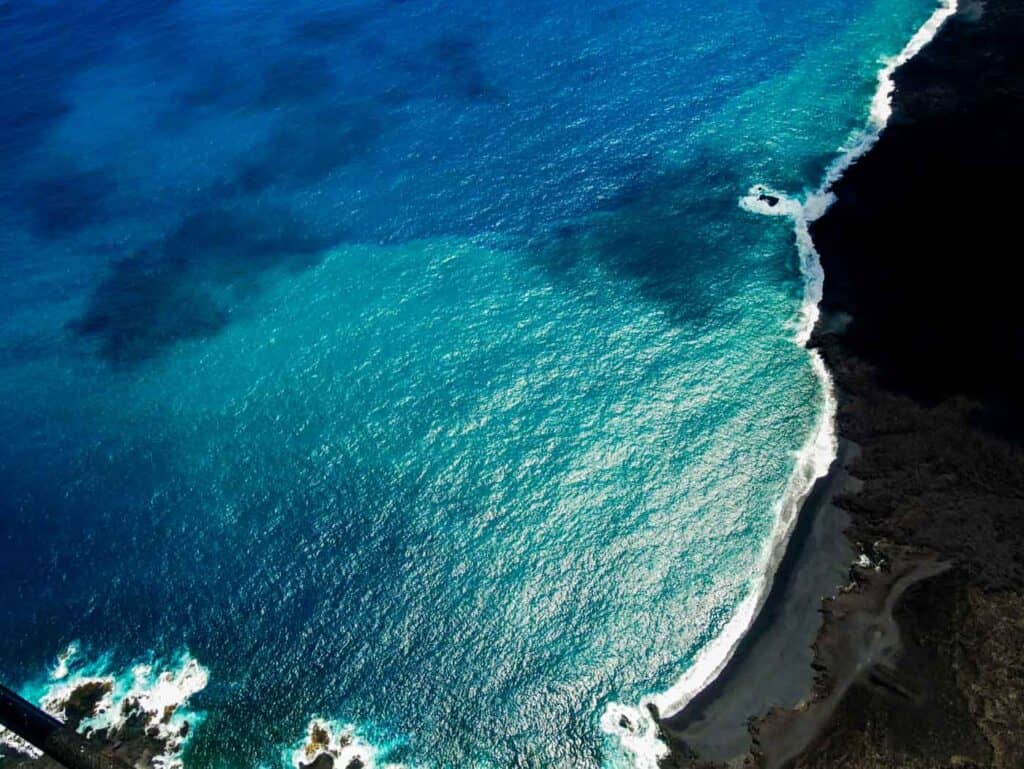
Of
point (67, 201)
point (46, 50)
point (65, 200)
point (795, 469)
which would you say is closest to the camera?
point (795, 469)

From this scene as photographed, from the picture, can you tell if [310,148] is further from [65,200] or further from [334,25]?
[334,25]

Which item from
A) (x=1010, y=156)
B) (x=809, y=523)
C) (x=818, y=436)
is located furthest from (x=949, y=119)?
(x=809, y=523)

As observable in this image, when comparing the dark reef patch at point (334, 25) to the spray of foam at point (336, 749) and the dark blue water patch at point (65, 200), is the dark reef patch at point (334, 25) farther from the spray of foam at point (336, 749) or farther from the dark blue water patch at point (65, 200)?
the spray of foam at point (336, 749)

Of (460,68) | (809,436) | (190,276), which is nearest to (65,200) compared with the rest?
(190,276)

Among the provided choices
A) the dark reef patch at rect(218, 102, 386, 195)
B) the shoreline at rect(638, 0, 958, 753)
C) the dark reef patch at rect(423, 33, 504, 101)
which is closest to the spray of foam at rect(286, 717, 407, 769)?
the shoreline at rect(638, 0, 958, 753)

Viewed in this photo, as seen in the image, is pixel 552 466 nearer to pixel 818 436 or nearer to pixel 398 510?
pixel 398 510

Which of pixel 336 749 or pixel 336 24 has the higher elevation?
pixel 336 24

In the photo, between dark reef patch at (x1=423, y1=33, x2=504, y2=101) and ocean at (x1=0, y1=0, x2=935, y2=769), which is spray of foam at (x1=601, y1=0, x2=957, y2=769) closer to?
ocean at (x1=0, y1=0, x2=935, y2=769)
